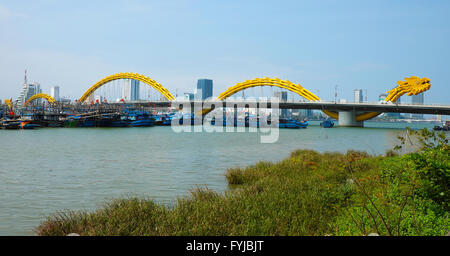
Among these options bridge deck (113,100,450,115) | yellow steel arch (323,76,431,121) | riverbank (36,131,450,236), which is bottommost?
riverbank (36,131,450,236)

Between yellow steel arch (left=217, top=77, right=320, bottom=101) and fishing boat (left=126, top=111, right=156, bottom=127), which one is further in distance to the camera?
yellow steel arch (left=217, top=77, right=320, bottom=101)

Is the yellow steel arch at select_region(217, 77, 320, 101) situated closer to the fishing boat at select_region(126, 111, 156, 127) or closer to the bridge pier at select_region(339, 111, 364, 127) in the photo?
the bridge pier at select_region(339, 111, 364, 127)

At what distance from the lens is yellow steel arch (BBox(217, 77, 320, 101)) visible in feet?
338

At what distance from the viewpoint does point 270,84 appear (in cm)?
11100

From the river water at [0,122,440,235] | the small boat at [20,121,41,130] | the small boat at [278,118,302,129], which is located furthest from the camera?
the small boat at [278,118,302,129]

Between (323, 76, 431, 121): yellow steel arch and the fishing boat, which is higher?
(323, 76, 431, 121): yellow steel arch

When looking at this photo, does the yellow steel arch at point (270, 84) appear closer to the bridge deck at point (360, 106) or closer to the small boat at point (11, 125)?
the bridge deck at point (360, 106)

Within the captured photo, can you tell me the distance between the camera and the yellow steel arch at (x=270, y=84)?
10296 cm

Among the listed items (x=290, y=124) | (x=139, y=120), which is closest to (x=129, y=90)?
(x=139, y=120)

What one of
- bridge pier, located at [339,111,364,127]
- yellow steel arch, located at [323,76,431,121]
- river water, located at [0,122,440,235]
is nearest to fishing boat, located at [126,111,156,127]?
bridge pier, located at [339,111,364,127]

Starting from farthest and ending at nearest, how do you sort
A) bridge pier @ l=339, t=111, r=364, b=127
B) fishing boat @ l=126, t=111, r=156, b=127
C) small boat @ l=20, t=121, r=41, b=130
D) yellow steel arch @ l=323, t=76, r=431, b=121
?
1. bridge pier @ l=339, t=111, r=364, b=127
2. fishing boat @ l=126, t=111, r=156, b=127
3. yellow steel arch @ l=323, t=76, r=431, b=121
4. small boat @ l=20, t=121, r=41, b=130

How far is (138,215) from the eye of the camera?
838 cm
